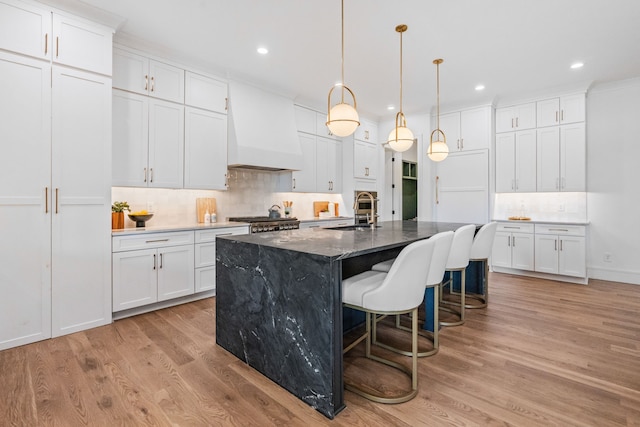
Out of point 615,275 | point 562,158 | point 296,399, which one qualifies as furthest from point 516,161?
point 296,399

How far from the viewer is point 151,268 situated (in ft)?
11.1

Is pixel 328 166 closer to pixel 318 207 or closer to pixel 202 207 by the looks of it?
pixel 318 207

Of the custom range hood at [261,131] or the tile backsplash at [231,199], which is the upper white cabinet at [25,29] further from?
the custom range hood at [261,131]

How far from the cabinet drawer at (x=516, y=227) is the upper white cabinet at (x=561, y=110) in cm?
158

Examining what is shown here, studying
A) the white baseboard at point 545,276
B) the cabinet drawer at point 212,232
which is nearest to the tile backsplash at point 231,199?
the cabinet drawer at point 212,232

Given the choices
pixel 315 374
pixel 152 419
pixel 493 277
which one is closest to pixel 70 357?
pixel 152 419

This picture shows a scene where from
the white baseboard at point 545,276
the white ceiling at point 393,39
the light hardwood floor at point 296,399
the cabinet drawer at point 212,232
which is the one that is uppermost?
the white ceiling at point 393,39

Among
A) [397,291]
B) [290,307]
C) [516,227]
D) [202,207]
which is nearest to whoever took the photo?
[397,291]

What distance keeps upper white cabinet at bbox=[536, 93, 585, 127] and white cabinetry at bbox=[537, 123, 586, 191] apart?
0.09 metres

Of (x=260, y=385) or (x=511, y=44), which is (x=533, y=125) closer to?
(x=511, y=44)

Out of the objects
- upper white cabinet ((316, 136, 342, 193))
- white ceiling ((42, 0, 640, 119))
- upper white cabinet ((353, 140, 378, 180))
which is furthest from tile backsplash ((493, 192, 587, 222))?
upper white cabinet ((316, 136, 342, 193))

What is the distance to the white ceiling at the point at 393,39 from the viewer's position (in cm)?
287

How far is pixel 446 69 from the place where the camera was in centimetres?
421

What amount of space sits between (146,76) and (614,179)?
20.8 feet
